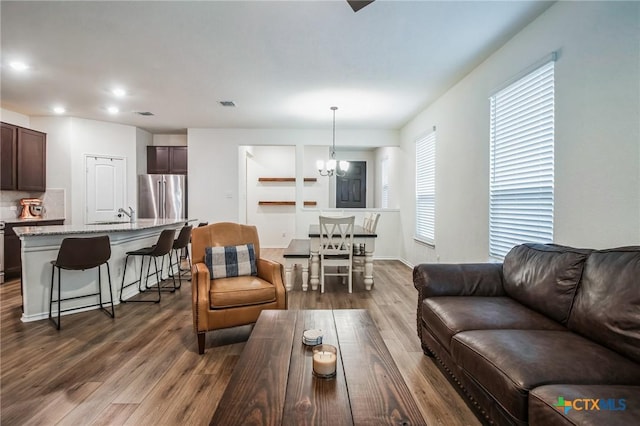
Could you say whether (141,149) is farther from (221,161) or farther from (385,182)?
(385,182)

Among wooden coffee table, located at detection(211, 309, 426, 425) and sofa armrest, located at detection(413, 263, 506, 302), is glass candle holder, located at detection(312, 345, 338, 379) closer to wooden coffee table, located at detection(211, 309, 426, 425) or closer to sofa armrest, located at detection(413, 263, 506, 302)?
wooden coffee table, located at detection(211, 309, 426, 425)

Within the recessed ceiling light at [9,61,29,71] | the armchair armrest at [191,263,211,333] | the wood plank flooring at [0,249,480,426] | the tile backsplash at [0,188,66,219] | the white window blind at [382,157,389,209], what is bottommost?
the wood plank flooring at [0,249,480,426]

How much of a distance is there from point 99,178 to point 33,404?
5179 mm

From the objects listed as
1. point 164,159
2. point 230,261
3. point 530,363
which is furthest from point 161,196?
point 530,363

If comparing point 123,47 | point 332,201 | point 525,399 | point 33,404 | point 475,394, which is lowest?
point 33,404

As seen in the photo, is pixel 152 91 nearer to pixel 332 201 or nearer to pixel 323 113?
pixel 323 113

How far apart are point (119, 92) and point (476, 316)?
500cm

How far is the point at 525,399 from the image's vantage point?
1254mm

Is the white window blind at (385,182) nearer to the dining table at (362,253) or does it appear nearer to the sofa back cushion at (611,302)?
the dining table at (362,253)

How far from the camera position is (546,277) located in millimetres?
1996

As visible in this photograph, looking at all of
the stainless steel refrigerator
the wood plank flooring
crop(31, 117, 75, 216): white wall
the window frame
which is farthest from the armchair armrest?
crop(31, 117, 75, 216): white wall

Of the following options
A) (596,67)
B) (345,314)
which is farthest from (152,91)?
(596,67)

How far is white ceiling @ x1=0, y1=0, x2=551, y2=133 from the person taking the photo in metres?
2.54

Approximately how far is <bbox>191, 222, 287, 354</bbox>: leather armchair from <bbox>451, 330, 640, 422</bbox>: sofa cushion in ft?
4.91
